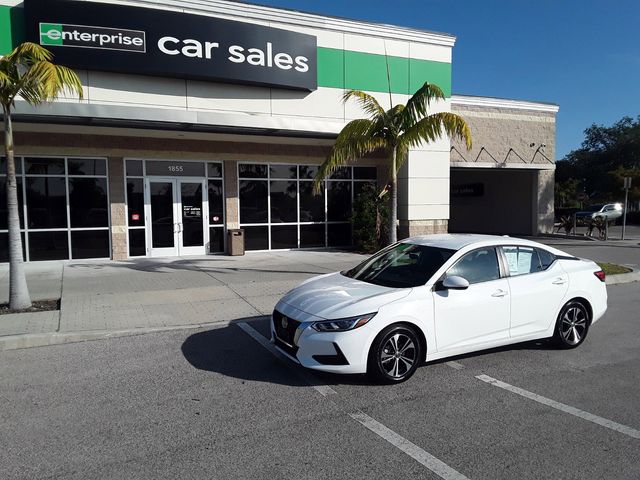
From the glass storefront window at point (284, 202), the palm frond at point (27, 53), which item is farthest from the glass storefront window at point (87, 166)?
the palm frond at point (27, 53)

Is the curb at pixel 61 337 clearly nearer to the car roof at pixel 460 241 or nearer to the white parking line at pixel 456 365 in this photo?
the car roof at pixel 460 241

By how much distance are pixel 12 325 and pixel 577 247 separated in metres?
19.0

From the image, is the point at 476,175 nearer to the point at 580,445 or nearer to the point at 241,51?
the point at 241,51

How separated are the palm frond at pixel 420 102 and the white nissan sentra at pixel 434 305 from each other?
187 inches

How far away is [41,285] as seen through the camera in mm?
10867

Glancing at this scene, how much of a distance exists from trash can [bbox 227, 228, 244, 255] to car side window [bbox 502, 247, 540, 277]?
11.1 metres

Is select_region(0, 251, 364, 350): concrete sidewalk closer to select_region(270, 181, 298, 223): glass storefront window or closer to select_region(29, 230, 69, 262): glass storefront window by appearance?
select_region(29, 230, 69, 262): glass storefront window

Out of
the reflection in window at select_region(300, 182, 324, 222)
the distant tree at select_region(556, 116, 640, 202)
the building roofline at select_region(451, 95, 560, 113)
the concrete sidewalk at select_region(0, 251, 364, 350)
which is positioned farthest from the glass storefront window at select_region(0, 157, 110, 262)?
the distant tree at select_region(556, 116, 640, 202)

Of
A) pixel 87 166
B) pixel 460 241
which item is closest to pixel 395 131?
Result: pixel 460 241

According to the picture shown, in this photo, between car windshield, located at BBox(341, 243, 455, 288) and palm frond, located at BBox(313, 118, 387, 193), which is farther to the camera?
palm frond, located at BBox(313, 118, 387, 193)

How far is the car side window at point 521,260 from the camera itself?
6102 mm

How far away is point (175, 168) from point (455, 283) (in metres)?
12.2

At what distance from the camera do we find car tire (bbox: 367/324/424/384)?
198 inches

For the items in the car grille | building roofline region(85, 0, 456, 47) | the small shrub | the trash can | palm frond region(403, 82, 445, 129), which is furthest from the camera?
the small shrub
